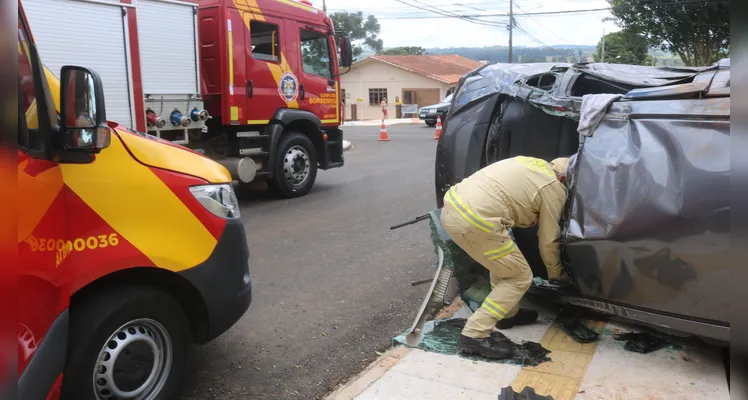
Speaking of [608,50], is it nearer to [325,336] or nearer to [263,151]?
[263,151]

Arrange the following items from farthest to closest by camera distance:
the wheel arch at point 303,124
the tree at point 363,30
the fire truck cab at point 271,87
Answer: the tree at point 363,30 → the wheel arch at point 303,124 → the fire truck cab at point 271,87

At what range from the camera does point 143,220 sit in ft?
Answer: 8.93

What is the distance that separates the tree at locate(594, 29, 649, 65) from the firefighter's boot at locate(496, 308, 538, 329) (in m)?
17.8

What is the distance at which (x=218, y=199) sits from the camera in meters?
3.16

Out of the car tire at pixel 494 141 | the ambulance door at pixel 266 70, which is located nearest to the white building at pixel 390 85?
the ambulance door at pixel 266 70

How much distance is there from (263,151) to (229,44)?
5.46ft

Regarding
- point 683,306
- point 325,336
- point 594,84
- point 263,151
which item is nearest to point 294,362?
point 325,336

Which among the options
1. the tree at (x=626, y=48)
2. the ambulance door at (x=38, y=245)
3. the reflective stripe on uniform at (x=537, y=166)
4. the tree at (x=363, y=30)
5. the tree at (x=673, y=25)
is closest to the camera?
the ambulance door at (x=38, y=245)

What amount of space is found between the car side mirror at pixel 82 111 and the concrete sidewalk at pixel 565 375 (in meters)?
1.79

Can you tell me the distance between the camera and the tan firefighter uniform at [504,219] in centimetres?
349

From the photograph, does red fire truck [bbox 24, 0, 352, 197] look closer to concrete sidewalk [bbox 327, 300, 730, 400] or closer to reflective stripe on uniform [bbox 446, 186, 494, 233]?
reflective stripe on uniform [bbox 446, 186, 494, 233]

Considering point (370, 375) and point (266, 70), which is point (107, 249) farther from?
point (266, 70)

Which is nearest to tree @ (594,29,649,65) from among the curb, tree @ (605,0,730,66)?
tree @ (605,0,730,66)

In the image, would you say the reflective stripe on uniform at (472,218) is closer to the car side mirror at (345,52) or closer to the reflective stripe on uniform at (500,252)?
the reflective stripe on uniform at (500,252)
